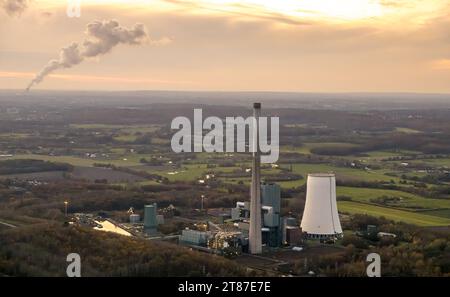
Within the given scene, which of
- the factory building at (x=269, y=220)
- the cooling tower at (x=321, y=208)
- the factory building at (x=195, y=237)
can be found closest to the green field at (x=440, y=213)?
the cooling tower at (x=321, y=208)

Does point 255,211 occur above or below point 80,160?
above

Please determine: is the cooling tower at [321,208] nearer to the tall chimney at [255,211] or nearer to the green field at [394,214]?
the tall chimney at [255,211]

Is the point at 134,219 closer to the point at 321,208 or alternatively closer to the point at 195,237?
the point at 195,237

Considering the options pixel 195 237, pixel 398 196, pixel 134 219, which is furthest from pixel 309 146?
pixel 195 237

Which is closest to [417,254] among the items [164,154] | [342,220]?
[342,220]

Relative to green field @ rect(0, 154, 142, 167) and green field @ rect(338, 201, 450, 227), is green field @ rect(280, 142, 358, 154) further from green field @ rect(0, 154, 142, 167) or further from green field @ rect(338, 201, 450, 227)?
green field @ rect(338, 201, 450, 227)

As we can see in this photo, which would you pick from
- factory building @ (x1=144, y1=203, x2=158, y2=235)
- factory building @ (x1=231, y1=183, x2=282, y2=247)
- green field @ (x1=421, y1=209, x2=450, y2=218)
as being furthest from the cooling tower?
green field @ (x1=421, y1=209, x2=450, y2=218)

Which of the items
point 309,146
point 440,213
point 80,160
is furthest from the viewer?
point 309,146
